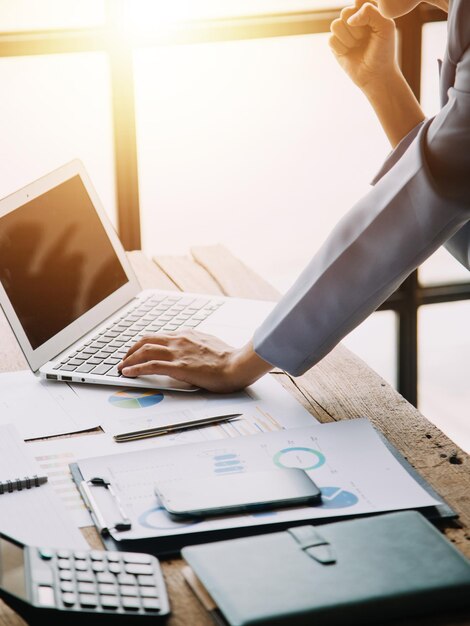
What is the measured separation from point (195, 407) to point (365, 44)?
640 mm

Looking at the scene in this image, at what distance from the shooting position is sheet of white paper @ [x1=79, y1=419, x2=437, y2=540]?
0.92 m

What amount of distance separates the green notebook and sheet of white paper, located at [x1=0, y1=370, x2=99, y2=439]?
0.37m

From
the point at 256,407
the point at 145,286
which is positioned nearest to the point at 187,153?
the point at 145,286

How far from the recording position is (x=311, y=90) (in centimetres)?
268

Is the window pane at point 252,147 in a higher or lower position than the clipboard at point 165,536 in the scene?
higher

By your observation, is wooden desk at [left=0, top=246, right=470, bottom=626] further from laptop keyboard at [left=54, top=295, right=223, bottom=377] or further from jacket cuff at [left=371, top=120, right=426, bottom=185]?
jacket cuff at [left=371, top=120, right=426, bottom=185]

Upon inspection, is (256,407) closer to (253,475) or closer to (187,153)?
(253,475)

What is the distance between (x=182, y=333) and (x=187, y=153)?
1.32 m

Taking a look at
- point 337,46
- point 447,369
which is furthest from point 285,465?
point 447,369

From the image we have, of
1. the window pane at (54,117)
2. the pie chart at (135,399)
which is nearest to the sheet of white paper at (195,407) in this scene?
the pie chart at (135,399)

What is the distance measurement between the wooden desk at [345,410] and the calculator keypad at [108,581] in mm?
24

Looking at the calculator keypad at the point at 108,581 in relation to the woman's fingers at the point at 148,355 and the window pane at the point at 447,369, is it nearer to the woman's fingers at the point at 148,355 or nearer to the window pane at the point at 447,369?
the woman's fingers at the point at 148,355

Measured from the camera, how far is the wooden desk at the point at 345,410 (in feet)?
2.69

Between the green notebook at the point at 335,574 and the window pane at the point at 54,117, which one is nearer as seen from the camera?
the green notebook at the point at 335,574
